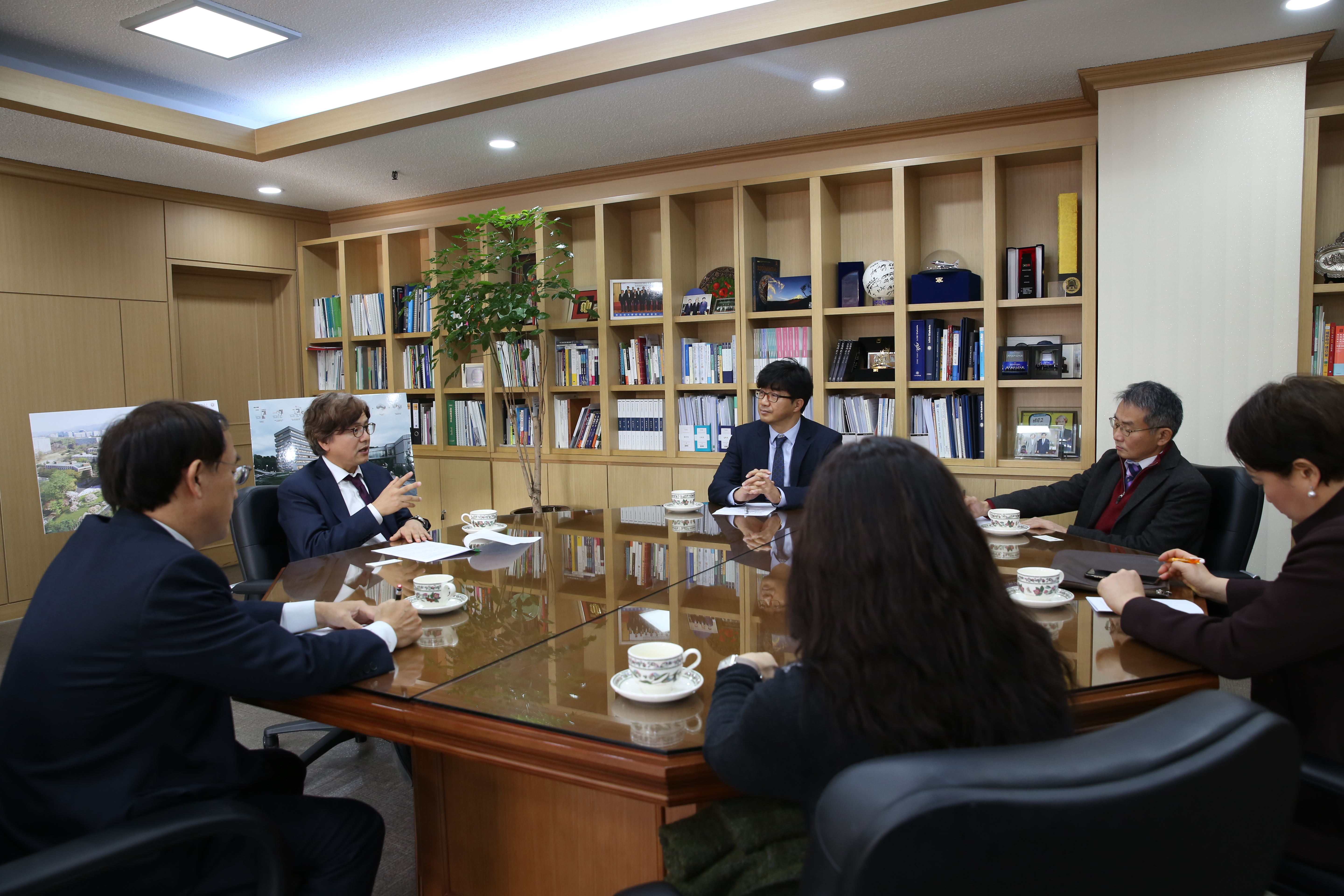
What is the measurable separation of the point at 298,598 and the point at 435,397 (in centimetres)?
380

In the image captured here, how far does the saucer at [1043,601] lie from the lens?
189cm

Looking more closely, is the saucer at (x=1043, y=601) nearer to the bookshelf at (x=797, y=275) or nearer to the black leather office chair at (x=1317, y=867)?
the black leather office chair at (x=1317, y=867)

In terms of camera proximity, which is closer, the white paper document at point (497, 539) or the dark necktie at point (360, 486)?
the white paper document at point (497, 539)

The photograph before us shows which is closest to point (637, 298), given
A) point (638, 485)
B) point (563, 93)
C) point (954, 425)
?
point (638, 485)

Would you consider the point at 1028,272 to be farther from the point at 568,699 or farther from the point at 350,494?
the point at 568,699

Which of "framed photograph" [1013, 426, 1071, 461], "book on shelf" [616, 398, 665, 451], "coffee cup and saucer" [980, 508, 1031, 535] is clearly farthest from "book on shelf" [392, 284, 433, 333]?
"coffee cup and saucer" [980, 508, 1031, 535]

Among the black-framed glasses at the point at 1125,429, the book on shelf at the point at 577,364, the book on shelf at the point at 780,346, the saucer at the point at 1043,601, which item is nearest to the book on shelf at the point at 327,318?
the book on shelf at the point at 577,364

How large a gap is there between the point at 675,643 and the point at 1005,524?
151 centimetres

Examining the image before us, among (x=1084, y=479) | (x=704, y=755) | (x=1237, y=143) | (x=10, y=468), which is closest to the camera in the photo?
(x=704, y=755)

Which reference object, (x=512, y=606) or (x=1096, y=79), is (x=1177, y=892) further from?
(x=1096, y=79)

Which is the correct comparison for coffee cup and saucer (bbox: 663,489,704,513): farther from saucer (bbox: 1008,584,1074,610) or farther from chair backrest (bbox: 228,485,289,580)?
saucer (bbox: 1008,584,1074,610)

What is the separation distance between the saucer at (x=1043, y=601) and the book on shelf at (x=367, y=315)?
509cm

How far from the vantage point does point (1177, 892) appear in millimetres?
724

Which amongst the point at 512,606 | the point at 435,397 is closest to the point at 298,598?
the point at 512,606
